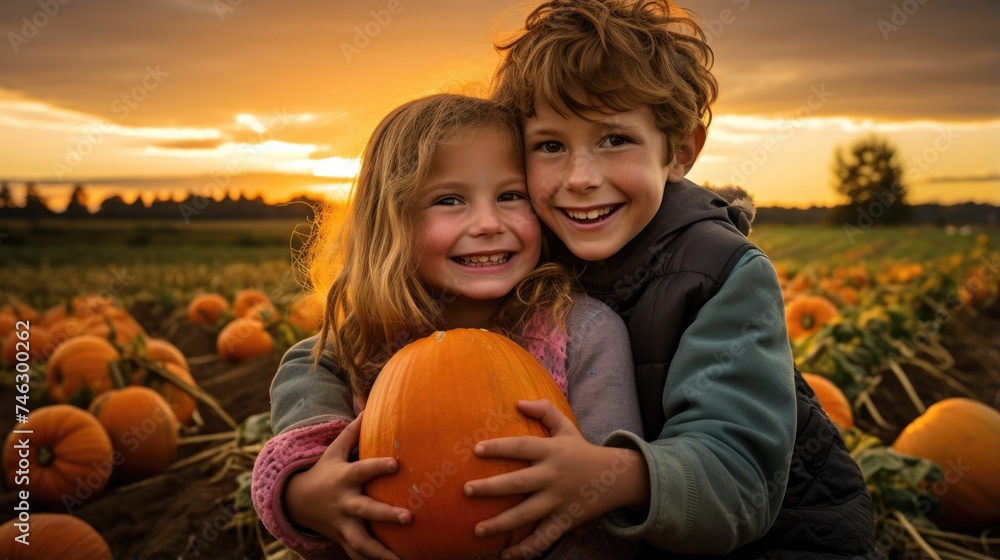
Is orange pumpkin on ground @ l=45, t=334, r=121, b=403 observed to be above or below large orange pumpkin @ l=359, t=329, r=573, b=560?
below

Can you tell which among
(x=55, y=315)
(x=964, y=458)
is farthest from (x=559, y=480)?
(x=55, y=315)

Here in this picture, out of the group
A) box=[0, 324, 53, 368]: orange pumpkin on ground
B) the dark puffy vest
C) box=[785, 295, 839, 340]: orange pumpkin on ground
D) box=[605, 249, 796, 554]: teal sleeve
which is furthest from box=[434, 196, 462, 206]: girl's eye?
box=[0, 324, 53, 368]: orange pumpkin on ground

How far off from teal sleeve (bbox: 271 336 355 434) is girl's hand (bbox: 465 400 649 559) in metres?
0.80

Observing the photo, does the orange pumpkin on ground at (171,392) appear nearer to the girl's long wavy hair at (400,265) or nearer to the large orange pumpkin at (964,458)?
the girl's long wavy hair at (400,265)

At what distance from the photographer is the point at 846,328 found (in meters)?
5.22

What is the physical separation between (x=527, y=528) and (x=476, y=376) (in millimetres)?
418

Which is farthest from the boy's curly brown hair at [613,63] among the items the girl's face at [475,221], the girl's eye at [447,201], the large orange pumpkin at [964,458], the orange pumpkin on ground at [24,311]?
the orange pumpkin on ground at [24,311]

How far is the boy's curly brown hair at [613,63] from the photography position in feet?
8.23

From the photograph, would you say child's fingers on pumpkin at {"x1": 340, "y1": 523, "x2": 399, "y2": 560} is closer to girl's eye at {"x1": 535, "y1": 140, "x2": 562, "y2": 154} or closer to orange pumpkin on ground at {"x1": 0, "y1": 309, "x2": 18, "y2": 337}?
girl's eye at {"x1": 535, "y1": 140, "x2": 562, "y2": 154}

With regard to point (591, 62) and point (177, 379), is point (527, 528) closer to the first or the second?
point (591, 62)

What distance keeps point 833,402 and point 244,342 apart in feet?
16.5

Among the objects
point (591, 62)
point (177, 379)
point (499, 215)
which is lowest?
point (177, 379)

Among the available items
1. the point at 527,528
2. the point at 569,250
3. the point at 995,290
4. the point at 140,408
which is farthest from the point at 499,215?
the point at 995,290

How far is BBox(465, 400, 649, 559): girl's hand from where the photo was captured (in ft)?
6.47
